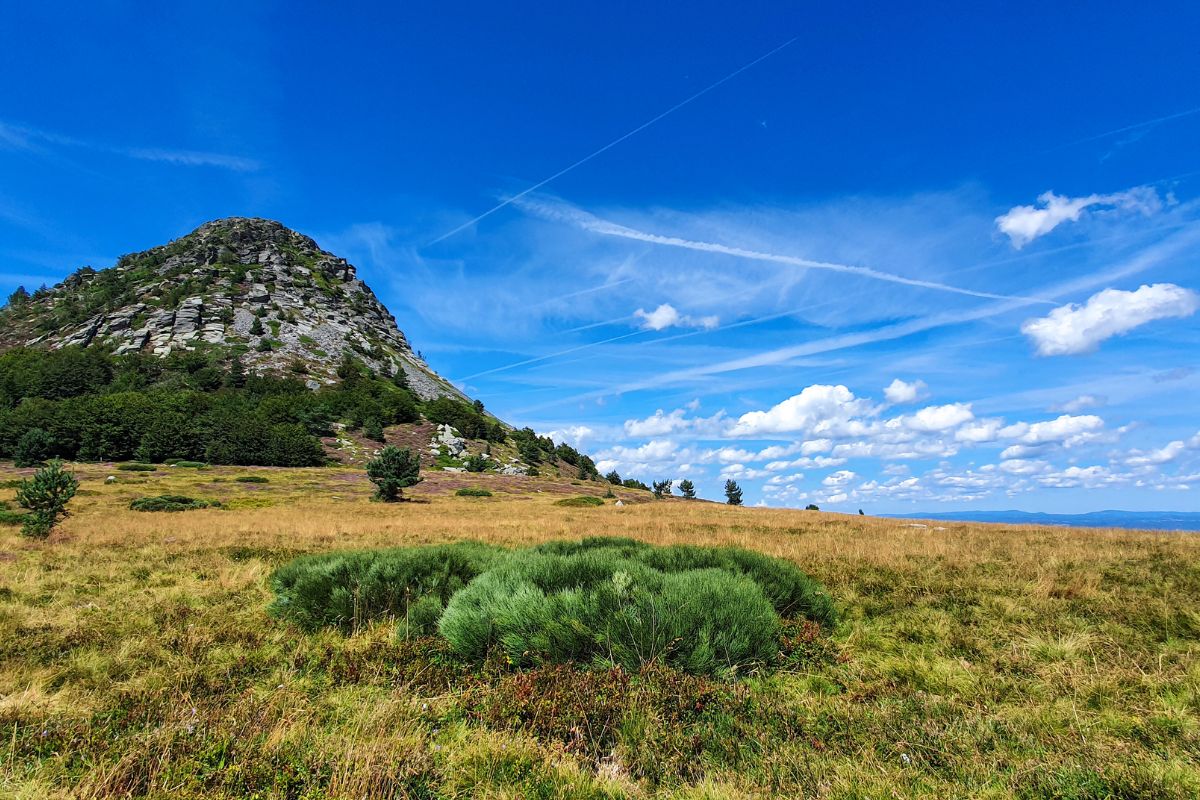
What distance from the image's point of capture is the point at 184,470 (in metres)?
52.8

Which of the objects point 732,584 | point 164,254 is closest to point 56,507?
point 732,584

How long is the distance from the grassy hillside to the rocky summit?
10256 cm

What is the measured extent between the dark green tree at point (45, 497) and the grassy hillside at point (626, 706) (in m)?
11.5

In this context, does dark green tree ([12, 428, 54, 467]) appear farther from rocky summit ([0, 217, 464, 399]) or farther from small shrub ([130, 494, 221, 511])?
rocky summit ([0, 217, 464, 399])

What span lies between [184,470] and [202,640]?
60.7 meters

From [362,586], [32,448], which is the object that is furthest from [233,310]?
[362,586]

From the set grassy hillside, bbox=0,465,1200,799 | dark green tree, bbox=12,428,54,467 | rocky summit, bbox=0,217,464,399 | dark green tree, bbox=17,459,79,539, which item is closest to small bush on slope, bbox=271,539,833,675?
grassy hillside, bbox=0,465,1200,799

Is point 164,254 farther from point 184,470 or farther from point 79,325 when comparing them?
point 184,470

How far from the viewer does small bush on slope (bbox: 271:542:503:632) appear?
7844 millimetres

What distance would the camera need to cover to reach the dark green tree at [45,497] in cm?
1753

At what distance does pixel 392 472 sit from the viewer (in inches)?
1538

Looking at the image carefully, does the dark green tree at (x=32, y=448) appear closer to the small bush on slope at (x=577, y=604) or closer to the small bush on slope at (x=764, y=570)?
the small bush on slope at (x=577, y=604)

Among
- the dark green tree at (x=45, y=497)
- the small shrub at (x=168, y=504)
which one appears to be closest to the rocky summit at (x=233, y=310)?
the small shrub at (x=168, y=504)

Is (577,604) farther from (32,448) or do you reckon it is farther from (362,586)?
(32,448)
